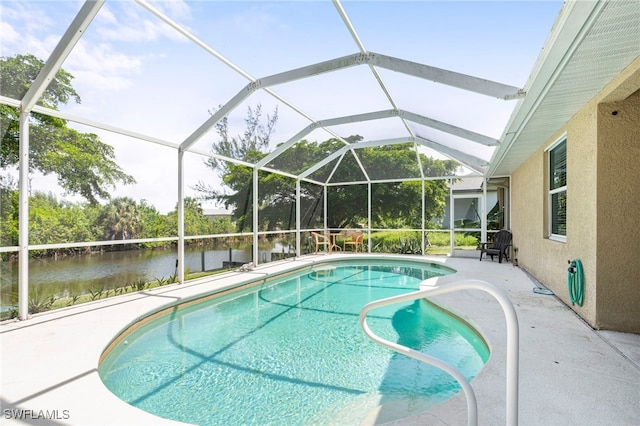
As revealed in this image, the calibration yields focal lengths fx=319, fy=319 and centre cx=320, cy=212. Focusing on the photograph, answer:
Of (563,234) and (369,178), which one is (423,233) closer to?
(369,178)

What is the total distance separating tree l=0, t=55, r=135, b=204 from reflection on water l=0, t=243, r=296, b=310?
104 centimetres

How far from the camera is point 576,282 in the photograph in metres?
4.32

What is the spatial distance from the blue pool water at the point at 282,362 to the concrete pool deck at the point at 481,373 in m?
0.33

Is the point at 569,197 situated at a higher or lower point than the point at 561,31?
lower

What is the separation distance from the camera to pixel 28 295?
447cm

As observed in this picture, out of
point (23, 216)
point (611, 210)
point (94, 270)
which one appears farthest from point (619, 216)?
point (94, 270)


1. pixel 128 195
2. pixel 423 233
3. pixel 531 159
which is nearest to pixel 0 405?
pixel 128 195

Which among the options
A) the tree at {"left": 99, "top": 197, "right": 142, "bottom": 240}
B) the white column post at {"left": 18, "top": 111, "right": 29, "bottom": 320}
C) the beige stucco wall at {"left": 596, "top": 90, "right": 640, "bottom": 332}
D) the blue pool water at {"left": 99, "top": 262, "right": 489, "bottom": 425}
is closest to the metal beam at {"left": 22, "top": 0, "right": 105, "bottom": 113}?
the white column post at {"left": 18, "top": 111, "right": 29, "bottom": 320}

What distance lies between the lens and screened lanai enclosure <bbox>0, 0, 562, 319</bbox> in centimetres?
382

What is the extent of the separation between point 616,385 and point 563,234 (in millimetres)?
3566

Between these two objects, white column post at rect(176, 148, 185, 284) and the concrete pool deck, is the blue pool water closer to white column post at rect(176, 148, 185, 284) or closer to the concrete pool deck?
the concrete pool deck

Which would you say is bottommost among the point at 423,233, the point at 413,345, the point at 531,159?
the point at 413,345

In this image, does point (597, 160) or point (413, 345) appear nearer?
point (597, 160)

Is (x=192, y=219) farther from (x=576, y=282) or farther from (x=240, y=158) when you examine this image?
(x=576, y=282)
